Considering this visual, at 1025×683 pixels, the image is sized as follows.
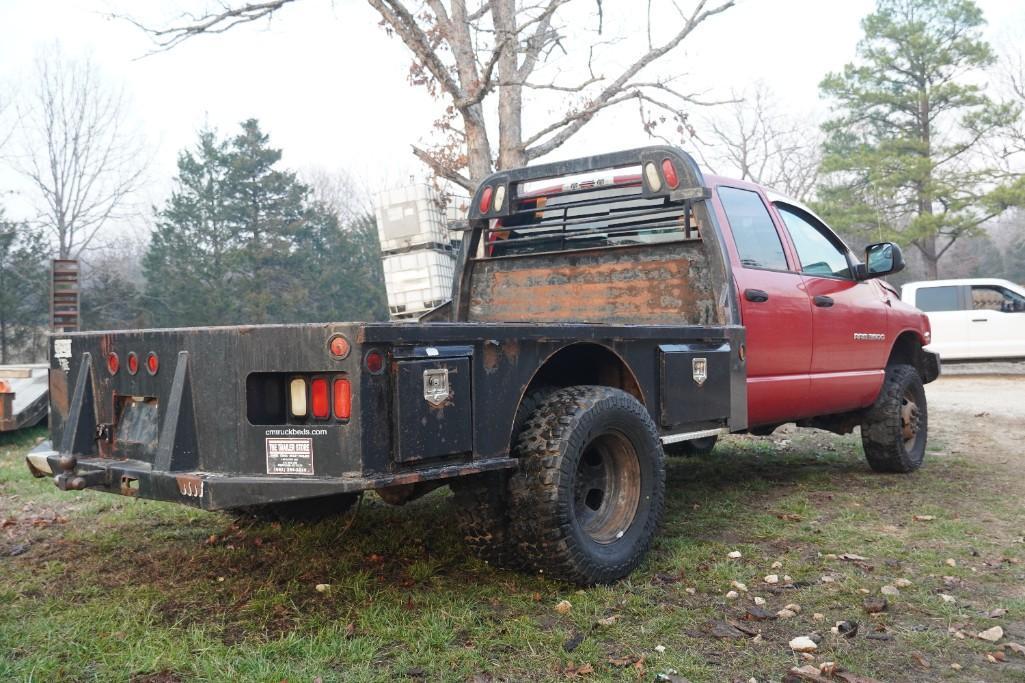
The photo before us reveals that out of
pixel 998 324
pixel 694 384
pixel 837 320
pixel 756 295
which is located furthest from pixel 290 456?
pixel 998 324

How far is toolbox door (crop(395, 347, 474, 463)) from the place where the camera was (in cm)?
304

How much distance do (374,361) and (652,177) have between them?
2675 millimetres

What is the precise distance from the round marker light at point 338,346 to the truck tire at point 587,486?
0.96 metres

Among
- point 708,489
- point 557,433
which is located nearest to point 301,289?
point 708,489

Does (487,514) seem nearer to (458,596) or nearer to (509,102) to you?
(458,596)

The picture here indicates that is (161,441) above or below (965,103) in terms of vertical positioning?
below

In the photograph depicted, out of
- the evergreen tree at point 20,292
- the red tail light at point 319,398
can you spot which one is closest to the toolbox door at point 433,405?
the red tail light at point 319,398

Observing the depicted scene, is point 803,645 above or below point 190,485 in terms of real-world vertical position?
below

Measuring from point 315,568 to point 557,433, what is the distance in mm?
1390

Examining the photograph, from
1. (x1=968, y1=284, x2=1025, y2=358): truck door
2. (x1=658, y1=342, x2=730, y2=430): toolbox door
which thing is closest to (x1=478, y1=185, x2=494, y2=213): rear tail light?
(x1=658, y1=342, x2=730, y2=430): toolbox door

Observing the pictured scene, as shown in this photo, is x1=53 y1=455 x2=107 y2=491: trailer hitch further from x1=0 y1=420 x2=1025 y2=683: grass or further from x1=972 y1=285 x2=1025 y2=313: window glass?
x1=972 y1=285 x2=1025 y2=313: window glass

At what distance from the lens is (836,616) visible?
3439 millimetres

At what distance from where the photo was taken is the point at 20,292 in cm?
2344

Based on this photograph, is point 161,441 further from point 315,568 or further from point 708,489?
point 708,489
